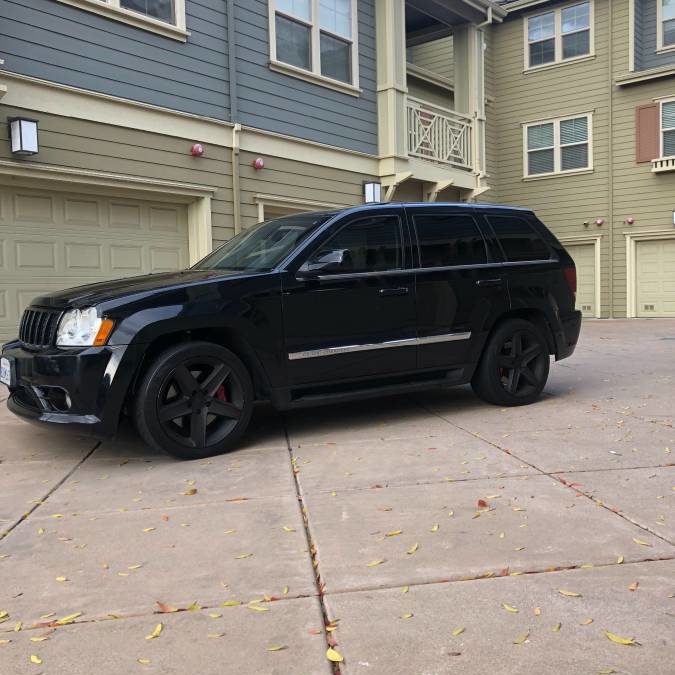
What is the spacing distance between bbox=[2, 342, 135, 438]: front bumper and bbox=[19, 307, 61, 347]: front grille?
12cm

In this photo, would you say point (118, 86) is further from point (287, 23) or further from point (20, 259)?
point (287, 23)

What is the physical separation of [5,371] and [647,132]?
16.3 m

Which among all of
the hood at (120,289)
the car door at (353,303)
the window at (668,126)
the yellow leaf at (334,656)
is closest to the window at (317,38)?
the car door at (353,303)

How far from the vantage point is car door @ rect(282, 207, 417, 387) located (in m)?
5.03

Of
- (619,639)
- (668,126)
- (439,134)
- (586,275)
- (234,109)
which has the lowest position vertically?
(619,639)

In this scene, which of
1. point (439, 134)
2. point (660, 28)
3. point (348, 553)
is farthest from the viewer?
point (660, 28)

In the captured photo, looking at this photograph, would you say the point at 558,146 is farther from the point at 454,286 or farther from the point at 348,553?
the point at 348,553

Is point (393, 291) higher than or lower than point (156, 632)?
higher

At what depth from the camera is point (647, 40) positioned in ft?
56.7

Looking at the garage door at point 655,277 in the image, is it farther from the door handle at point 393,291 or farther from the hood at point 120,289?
the hood at point 120,289

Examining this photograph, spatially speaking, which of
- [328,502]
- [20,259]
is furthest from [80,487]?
[20,259]

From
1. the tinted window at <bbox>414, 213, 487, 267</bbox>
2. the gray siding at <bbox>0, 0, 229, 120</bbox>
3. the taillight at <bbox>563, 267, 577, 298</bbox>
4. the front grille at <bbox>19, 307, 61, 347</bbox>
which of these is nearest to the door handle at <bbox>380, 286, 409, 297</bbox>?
the tinted window at <bbox>414, 213, 487, 267</bbox>

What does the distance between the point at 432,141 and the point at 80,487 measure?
420 inches

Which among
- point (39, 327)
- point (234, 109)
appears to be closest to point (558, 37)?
point (234, 109)
